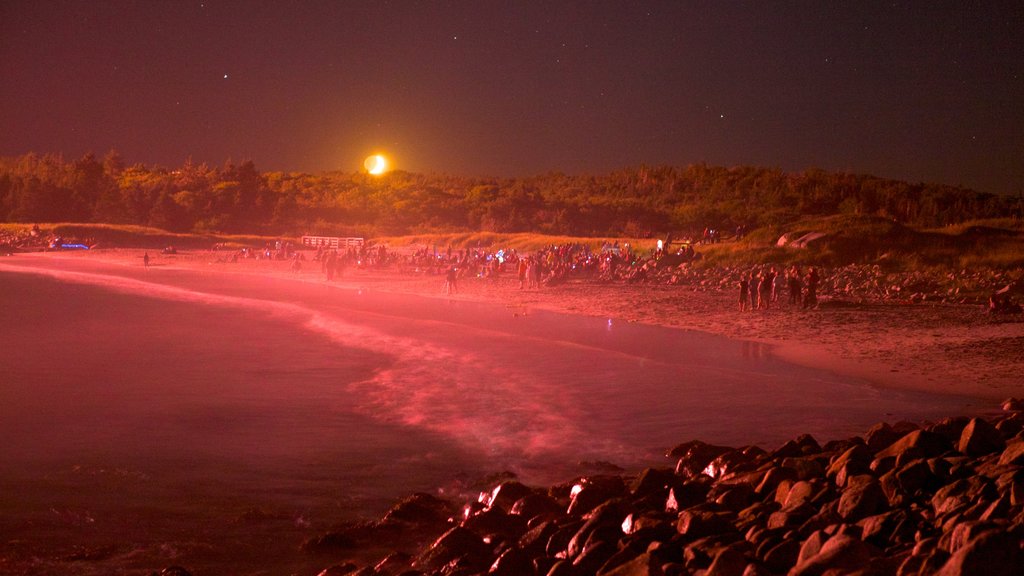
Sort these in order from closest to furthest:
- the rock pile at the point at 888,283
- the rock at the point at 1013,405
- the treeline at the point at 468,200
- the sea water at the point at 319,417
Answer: the sea water at the point at 319,417, the rock at the point at 1013,405, the rock pile at the point at 888,283, the treeline at the point at 468,200

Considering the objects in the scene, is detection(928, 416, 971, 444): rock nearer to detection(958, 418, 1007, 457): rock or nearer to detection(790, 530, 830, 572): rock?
detection(958, 418, 1007, 457): rock

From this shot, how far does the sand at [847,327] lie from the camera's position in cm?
1417

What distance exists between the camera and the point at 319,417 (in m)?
11.7

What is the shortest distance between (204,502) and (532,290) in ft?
79.5

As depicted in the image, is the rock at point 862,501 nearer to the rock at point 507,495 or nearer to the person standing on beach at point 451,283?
the rock at point 507,495

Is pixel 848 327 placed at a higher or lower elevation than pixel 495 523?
higher

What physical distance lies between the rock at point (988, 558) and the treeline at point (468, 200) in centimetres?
5620

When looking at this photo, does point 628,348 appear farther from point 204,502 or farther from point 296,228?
point 296,228

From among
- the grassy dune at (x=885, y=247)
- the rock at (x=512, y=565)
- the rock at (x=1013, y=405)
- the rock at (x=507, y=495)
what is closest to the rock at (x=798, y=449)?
the rock at (x=507, y=495)

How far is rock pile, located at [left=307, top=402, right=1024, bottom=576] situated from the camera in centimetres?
444

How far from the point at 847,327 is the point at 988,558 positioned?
1690 centimetres

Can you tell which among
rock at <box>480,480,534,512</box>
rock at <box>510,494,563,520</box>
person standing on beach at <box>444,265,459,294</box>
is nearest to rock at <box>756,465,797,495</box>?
rock at <box>510,494,563,520</box>

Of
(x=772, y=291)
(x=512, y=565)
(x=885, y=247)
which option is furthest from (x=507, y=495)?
(x=885, y=247)

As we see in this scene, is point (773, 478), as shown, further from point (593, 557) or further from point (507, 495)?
point (507, 495)
